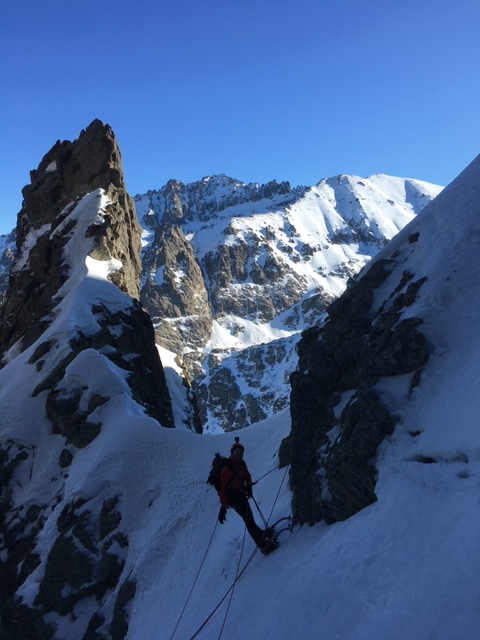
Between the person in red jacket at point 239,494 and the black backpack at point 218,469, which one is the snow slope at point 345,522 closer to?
the person in red jacket at point 239,494

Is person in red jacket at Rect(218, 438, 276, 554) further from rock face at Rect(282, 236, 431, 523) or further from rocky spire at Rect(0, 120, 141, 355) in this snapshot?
rocky spire at Rect(0, 120, 141, 355)

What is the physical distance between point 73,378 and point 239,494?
Result: 49.3ft

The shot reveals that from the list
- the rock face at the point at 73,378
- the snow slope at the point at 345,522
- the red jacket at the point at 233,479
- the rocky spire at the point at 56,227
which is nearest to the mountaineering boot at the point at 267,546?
the snow slope at the point at 345,522

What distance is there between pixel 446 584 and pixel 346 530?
302 centimetres

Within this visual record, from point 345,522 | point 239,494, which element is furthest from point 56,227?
point 345,522

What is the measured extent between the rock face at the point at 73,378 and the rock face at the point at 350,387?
23.6 feet

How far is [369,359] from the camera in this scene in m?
11.4

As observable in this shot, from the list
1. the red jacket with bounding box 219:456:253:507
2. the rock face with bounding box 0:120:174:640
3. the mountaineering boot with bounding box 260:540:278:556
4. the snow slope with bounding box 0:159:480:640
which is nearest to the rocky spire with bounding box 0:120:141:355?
the rock face with bounding box 0:120:174:640

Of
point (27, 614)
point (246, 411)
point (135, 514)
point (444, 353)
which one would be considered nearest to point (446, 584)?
point (444, 353)

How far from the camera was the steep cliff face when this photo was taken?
9.98 m

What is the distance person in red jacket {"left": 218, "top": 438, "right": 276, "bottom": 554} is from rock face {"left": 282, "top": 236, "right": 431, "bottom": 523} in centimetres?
103

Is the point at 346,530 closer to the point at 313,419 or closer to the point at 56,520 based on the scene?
the point at 313,419

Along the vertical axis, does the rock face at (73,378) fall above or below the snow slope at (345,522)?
above

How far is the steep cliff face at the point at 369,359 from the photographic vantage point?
9.98 metres
